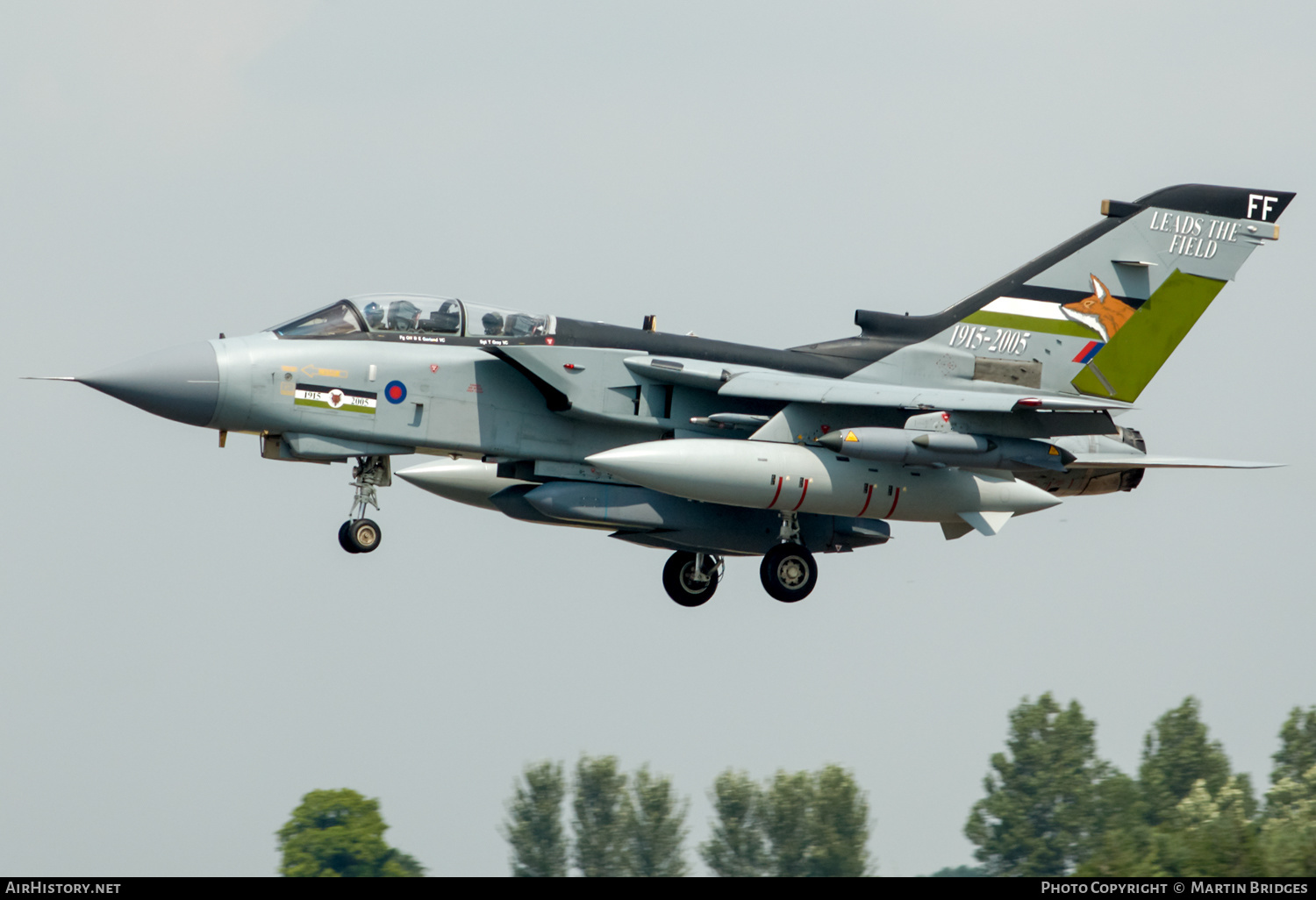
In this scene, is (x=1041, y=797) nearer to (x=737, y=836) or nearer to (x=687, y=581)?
(x=737, y=836)

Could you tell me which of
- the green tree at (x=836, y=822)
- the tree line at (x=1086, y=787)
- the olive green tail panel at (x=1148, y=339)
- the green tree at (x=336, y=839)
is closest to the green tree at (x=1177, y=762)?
the tree line at (x=1086, y=787)

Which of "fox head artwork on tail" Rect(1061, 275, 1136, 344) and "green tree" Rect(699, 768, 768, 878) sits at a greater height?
"fox head artwork on tail" Rect(1061, 275, 1136, 344)

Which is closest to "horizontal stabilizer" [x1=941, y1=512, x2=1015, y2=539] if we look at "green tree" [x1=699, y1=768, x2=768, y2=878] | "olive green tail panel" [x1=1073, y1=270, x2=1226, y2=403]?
"olive green tail panel" [x1=1073, y1=270, x2=1226, y2=403]

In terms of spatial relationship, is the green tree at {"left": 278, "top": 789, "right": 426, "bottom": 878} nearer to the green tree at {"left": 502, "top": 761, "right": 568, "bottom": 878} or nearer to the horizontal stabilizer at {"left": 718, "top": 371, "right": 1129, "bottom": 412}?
the green tree at {"left": 502, "top": 761, "right": 568, "bottom": 878}

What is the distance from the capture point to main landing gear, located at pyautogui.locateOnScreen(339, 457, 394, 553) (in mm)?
17141

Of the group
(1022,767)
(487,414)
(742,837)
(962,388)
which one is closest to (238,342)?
(487,414)

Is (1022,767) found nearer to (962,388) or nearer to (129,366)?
(962,388)

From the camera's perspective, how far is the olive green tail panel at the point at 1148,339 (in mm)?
19531

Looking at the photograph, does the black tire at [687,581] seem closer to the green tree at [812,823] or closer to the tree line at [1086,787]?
the green tree at [812,823]

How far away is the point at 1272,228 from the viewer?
1981 centimetres

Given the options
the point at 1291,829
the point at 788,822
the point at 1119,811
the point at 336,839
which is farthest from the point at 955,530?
the point at 1119,811

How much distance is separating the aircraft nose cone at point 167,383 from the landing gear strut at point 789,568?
6529 millimetres

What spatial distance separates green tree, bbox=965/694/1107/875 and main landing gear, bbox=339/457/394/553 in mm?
37367

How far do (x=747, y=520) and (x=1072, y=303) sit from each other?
4.91 meters
